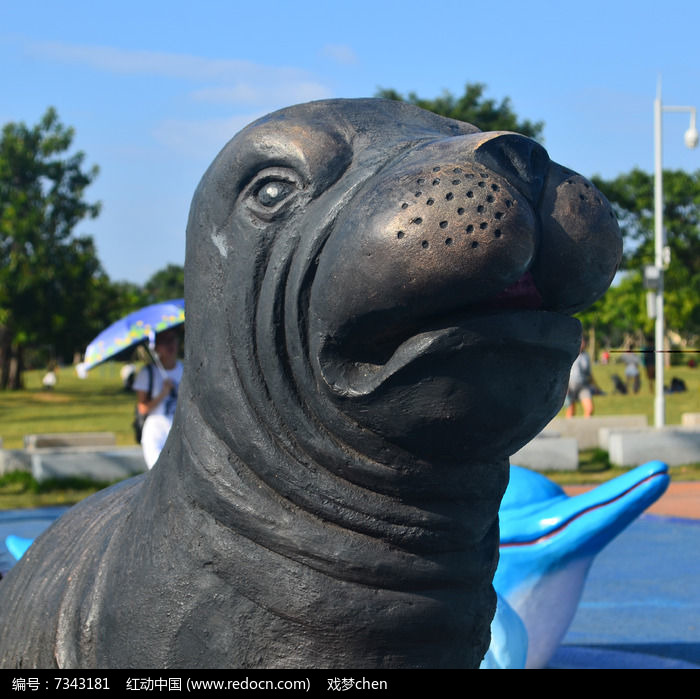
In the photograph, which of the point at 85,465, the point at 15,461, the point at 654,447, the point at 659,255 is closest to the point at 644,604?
the point at 654,447

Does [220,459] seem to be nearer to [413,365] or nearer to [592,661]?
[413,365]

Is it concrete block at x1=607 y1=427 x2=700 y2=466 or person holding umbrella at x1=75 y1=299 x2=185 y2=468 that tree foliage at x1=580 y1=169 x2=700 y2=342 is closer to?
concrete block at x1=607 y1=427 x2=700 y2=466

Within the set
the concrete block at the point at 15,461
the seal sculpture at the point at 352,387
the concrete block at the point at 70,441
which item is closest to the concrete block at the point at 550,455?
the concrete block at the point at 70,441

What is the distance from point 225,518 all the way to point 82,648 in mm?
446

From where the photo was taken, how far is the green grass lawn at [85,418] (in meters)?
11.2

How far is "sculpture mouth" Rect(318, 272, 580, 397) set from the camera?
1523 mm

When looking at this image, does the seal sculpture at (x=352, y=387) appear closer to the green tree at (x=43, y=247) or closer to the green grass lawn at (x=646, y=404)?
the green grass lawn at (x=646, y=404)

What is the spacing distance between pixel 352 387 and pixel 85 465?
34.3 ft

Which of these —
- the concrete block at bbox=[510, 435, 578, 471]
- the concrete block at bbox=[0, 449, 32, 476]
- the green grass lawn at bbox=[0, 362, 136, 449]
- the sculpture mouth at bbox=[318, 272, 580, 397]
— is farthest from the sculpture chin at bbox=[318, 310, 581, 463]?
the green grass lawn at bbox=[0, 362, 136, 449]

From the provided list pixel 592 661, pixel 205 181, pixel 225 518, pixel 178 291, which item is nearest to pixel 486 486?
pixel 225 518

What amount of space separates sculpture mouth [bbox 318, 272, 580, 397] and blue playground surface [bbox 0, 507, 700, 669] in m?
3.35

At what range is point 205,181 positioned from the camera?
187cm

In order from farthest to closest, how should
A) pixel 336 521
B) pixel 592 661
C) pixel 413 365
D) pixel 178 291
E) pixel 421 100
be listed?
pixel 178 291 → pixel 421 100 → pixel 592 661 → pixel 336 521 → pixel 413 365

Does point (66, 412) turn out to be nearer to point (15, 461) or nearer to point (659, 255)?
point (15, 461)
